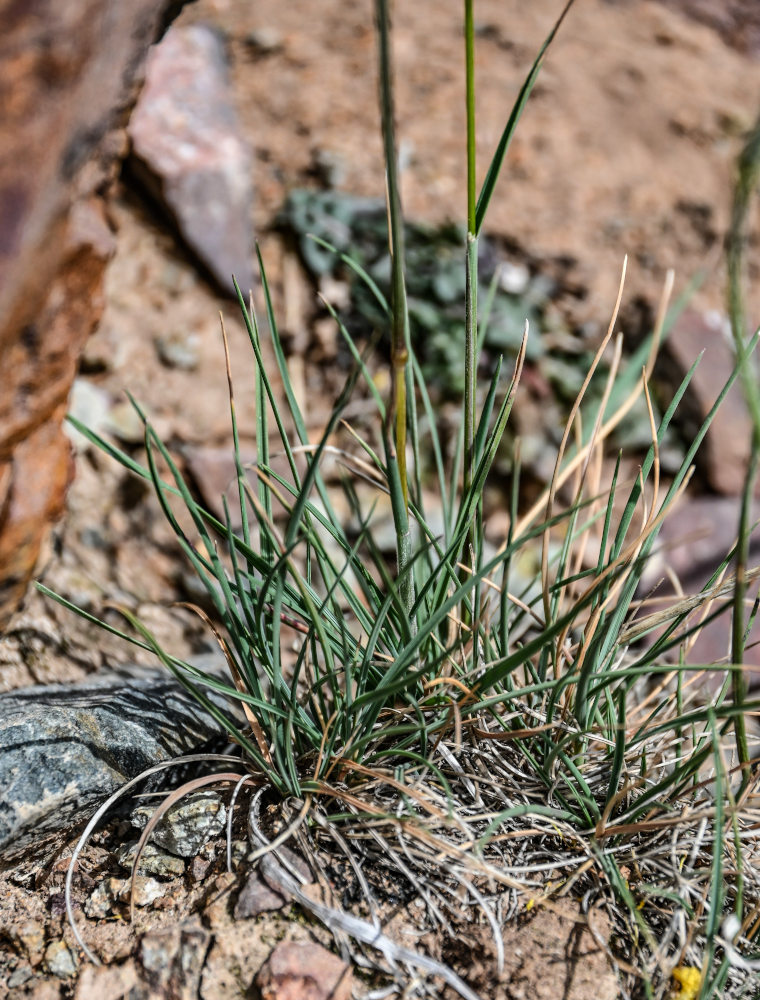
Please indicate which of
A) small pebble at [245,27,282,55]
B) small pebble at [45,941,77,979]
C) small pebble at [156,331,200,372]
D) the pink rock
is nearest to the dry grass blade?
small pebble at [45,941,77,979]

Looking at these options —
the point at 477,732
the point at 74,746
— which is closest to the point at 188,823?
the point at 74,746

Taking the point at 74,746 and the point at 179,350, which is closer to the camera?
the point at 74,746

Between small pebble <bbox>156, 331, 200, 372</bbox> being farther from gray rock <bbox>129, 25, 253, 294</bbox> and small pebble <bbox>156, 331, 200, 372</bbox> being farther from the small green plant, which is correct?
the small green plant

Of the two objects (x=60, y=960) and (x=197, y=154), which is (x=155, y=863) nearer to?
(x=60, y=960)

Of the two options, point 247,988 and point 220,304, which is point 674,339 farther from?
point 247,988

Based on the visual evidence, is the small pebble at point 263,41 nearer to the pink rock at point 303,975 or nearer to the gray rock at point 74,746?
the gray rock at point 74,746

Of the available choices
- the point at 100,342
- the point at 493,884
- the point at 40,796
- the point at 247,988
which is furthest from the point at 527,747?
the point at 100,342
